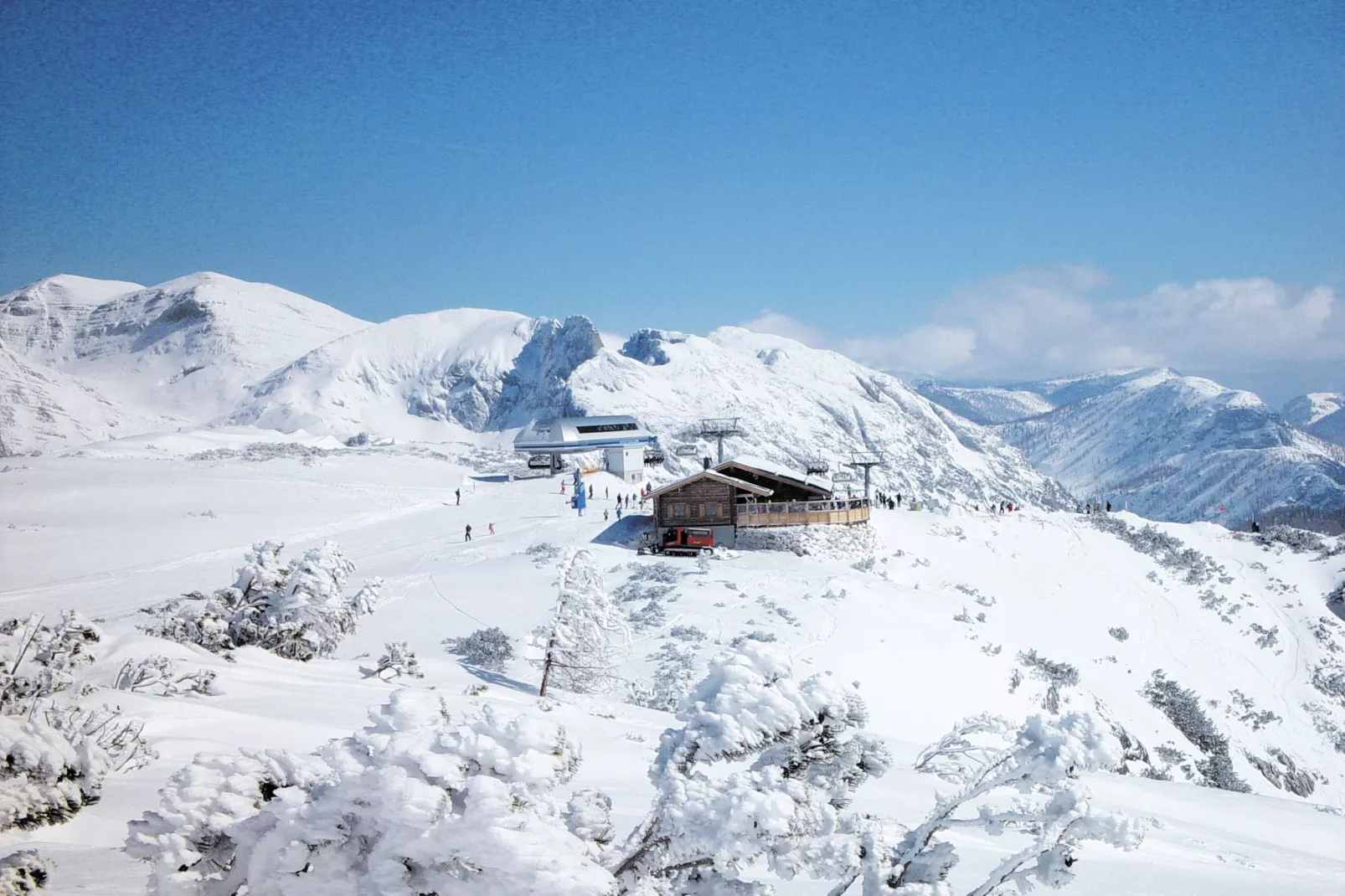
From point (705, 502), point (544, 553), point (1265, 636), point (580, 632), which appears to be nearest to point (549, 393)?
point (705, 502)

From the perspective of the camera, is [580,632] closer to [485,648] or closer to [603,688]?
[603,688]

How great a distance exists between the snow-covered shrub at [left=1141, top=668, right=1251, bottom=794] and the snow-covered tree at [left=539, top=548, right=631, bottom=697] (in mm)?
18176

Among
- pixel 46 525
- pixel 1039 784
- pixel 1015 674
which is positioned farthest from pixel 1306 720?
pixel 46 525

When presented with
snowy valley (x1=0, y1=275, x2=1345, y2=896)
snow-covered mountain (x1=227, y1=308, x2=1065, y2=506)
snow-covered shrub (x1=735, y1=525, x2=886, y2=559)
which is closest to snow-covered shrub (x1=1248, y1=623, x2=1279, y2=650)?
snowy valley (x1=0, y1=275, x2=1345, y2=896)

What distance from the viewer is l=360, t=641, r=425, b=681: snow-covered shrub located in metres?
16.9

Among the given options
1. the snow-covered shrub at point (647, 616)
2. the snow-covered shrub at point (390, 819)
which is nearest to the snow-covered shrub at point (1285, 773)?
the snow-covered shrub at point (647, 616)

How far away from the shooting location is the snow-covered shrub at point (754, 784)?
3990mm

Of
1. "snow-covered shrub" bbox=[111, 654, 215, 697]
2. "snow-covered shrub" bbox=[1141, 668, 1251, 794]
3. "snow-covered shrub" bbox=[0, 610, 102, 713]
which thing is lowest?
"snow-covered shrub" bbox=[1141, 668, 1251, 794]

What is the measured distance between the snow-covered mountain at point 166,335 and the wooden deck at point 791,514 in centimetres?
11856

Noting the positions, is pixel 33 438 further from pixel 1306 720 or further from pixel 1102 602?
pixel 1306 720

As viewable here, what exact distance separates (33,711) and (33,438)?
2057 inches

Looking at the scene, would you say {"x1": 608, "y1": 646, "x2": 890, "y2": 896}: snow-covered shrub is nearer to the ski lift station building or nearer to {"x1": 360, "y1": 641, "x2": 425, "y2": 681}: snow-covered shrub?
{"x1": 360, "y1": 641, "x2": 425, "y2": 681}: snow-covered shrub

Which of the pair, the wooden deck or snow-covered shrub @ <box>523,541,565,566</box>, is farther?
the wooden deck

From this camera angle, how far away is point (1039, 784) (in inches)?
189
